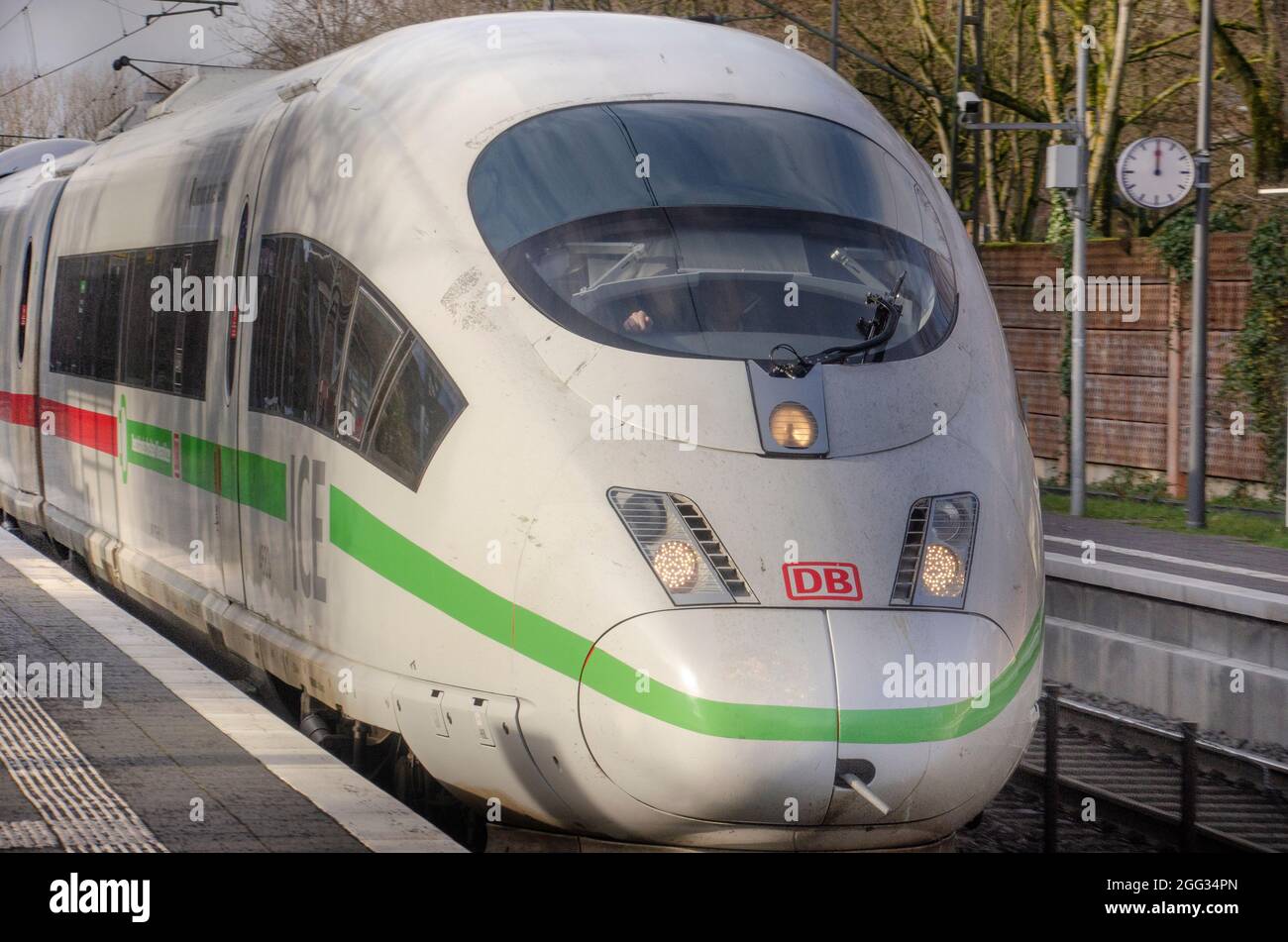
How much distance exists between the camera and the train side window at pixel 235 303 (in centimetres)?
771

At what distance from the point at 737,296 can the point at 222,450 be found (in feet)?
10.0

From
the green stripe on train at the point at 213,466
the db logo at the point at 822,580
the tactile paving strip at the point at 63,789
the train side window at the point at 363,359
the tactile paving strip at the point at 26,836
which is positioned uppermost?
the train side window at the point at 363,359

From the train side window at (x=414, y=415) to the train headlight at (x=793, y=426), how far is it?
0.98m

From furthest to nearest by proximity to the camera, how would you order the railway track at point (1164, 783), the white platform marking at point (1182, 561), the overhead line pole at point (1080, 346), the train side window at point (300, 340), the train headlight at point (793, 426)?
the overhead line pole at point (1080, 346) → the white platform marking at point (1182, 561) → the railway track at point (1164, 783) → the train side window at point (300, 340) → the train headlight at point (793, 426)

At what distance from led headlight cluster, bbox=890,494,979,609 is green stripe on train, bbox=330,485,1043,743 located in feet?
0.99

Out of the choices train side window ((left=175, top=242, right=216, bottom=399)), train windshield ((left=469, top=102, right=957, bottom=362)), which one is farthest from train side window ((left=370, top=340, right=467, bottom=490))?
train side window ((left=175, top=242, right=216, bottom=399))

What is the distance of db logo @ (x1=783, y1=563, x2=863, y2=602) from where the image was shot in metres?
4.96

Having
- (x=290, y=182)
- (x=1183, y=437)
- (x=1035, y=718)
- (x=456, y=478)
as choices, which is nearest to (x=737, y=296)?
(x=456, y=478)

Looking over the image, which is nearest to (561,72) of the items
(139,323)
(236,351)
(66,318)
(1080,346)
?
(236,351)

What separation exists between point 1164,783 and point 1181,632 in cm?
261

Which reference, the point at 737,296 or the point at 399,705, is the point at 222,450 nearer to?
the point at 399,705

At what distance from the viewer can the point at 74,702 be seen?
22.9 feet

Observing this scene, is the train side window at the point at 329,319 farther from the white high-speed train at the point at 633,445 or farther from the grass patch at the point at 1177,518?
the grass patch at the point at 1177,518

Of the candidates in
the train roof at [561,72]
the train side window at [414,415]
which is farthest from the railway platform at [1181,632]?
the train side window at [414,415]
